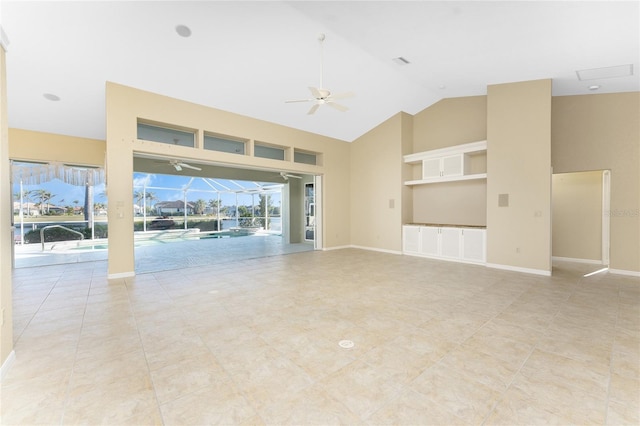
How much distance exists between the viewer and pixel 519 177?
596cm

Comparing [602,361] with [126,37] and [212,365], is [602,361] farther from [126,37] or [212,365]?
[126,37]

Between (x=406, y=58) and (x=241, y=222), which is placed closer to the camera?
(x=406, y=58)

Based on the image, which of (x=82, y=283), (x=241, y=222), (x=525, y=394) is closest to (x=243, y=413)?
(x=525, y=394)

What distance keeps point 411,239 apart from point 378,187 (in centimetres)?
199

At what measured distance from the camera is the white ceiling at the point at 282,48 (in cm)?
386

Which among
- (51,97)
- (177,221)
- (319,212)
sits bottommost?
(177,221)

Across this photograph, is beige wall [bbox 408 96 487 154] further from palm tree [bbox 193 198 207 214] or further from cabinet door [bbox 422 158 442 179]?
palm tree [bbox 193 198 207 214]

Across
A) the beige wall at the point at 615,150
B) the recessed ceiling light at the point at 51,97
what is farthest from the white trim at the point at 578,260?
the recessed ceiling light at the point at 51,97

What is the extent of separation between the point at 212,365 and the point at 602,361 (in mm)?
3458

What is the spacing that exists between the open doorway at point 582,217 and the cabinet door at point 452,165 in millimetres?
2557

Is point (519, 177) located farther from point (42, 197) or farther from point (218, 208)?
point (218, 208)

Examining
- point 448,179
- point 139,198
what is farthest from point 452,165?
point 139,198

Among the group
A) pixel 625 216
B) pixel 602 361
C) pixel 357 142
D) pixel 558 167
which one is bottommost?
pixel 602 361

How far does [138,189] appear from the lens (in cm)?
1326
